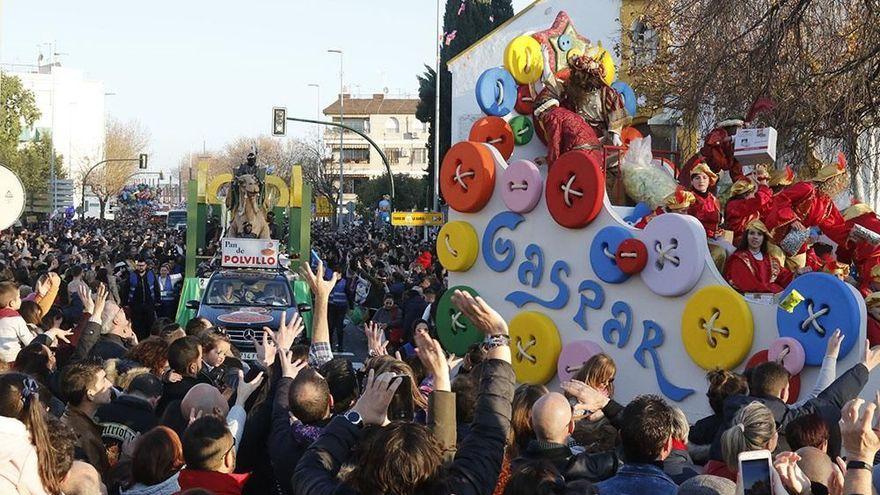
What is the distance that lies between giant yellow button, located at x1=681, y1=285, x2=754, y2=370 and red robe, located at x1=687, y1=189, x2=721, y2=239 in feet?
2.67

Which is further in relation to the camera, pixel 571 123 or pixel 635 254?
pixel 571 123

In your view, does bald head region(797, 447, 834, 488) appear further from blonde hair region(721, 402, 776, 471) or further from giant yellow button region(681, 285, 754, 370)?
giant yellow button region(681, 285, 754, 370)

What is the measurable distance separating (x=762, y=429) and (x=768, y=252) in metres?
5.51

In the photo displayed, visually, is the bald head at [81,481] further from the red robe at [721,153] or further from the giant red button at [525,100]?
the giant red button at [525,100]

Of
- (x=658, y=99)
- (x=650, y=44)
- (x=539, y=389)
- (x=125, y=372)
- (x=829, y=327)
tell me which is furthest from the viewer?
(x=650, y=44)

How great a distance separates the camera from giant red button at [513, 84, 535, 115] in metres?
13.3

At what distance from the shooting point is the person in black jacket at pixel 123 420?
21.0 feet

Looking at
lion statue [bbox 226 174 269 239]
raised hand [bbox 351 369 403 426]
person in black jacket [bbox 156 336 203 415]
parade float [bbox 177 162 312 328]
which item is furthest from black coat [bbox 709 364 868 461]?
lion statue [bbox 226 174 269 239]

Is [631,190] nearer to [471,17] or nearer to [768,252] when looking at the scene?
[768,252]

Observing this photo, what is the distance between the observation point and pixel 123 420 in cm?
646

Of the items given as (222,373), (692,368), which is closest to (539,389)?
(222,373)

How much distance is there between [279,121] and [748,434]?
3062 centimetres

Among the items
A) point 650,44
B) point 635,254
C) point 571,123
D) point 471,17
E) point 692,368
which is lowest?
point 692,368

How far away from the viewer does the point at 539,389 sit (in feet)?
18.7
